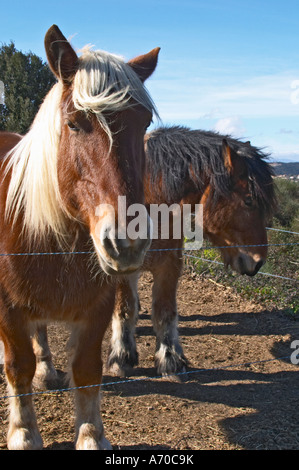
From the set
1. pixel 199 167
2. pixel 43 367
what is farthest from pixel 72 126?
pixel 43 367

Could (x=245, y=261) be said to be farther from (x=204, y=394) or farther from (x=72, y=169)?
(x=72, y=169)

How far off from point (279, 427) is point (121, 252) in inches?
84.7

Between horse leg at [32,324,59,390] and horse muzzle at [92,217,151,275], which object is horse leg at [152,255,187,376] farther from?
horse muzzle at [92,217,151,275]

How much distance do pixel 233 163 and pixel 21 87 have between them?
8.16 m

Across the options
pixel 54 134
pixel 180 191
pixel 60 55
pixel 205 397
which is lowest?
pixel 205 397

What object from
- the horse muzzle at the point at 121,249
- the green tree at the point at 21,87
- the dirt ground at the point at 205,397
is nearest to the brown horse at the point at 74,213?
the horse muzzle at the point at 121,249

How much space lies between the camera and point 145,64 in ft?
8.97

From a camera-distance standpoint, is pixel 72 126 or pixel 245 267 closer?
pixel 72 126

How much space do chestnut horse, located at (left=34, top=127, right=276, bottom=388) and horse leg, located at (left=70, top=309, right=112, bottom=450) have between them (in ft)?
4.77

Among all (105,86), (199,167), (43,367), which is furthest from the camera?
(199,167)

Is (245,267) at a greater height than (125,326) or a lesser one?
greater

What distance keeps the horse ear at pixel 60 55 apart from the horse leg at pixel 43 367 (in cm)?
236

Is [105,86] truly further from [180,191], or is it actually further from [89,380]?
[180,191]
